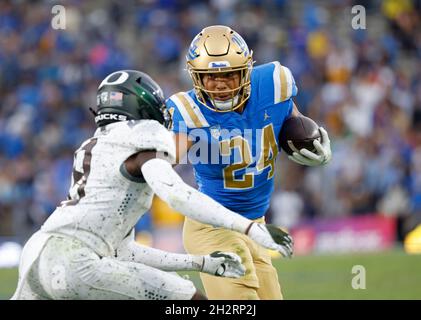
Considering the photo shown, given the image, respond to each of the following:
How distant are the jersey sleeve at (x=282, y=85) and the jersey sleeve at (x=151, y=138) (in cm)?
118

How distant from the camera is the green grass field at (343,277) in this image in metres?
8.33

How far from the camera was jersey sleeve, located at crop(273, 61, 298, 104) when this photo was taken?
218 inches

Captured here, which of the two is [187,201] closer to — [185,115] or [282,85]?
[185,115]

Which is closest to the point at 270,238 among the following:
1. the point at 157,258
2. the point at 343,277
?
the point at 157,258

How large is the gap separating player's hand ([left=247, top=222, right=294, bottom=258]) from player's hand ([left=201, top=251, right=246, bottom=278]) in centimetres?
46

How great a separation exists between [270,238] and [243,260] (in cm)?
92

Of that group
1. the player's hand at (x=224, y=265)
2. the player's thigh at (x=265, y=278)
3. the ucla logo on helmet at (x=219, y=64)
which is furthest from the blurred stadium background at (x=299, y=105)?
the player's hand at (x=224, y=265)

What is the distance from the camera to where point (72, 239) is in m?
4.39

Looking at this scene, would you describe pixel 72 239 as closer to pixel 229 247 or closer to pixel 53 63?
pixel 229 247

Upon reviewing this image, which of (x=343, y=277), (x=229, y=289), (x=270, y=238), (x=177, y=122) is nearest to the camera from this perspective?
→ (x=270, y=238)

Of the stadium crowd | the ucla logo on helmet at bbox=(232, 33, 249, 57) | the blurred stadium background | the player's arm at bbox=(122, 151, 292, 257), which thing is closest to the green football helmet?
the player's arm at bbox=(122, 151, 292, 257)

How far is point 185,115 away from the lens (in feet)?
17.9

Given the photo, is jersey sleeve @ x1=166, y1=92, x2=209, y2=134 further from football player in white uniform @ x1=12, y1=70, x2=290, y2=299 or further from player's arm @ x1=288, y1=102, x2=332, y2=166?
football player in white uniform @ x1=12, y1=70, x2=290, y2=299
